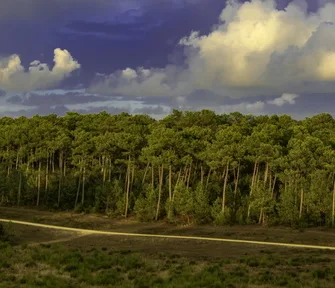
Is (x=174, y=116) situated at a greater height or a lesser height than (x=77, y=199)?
greater

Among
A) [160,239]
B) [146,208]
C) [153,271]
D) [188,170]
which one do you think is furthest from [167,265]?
[188,170]

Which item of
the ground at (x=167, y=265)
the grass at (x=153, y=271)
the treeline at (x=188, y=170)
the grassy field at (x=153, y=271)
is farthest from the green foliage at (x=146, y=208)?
the grass at (x=153, y=271)

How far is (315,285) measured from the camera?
1825 cm

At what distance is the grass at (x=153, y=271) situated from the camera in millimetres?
18500

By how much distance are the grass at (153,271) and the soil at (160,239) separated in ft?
16.0

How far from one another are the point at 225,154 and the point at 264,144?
494 cm

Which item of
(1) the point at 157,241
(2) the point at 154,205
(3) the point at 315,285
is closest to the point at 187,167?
(2) the point at 154,205

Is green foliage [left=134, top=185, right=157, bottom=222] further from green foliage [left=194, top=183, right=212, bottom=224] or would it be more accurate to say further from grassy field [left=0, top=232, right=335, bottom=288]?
grassy field [left=0, top=232, right=335, bottom=288]

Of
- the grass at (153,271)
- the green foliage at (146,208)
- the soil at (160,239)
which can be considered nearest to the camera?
the grass at (153,271)

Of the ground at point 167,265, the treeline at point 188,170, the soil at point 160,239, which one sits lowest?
the soil at point 160,239

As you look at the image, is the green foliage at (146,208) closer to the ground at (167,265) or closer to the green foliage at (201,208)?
the green foliage at (201,208)

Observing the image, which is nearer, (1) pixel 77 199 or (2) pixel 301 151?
(2) pixel 301 151

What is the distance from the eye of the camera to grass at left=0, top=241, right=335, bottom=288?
728 inches

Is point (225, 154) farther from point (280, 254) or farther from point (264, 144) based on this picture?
point (280, 254)
